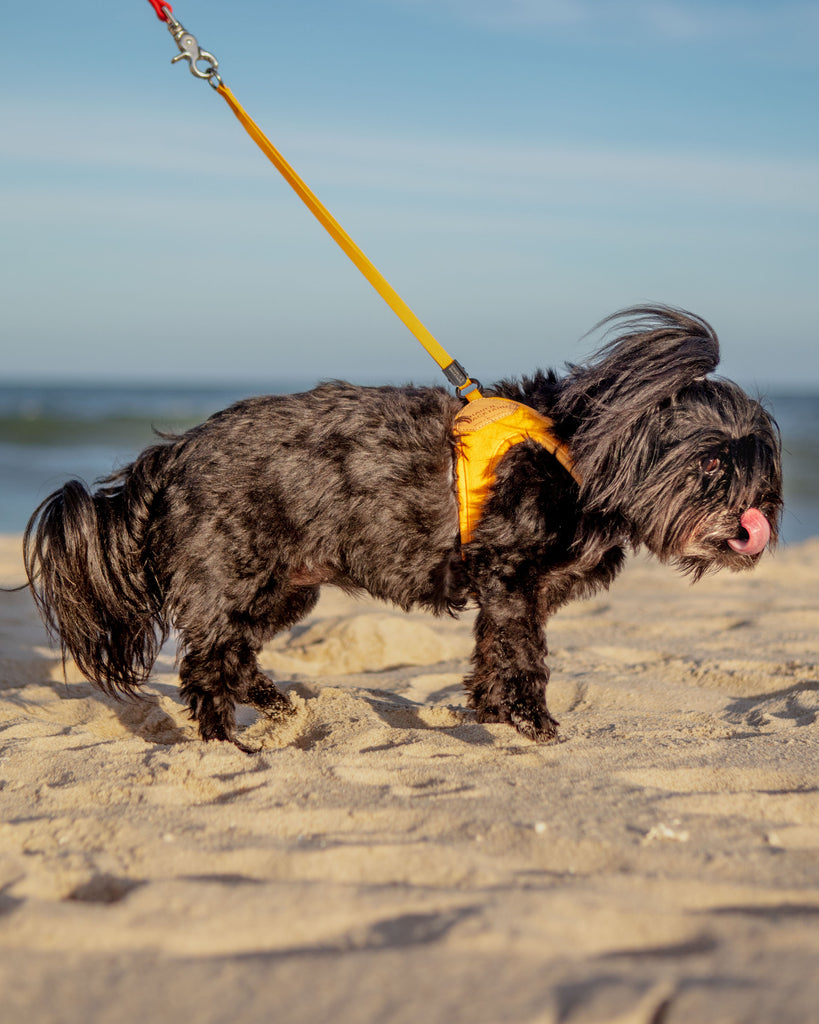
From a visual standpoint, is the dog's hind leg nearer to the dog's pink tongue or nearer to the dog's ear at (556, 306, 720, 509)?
the dog's ear at (556, 306, 720, 509)

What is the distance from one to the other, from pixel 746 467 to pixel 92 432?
24.0 metres

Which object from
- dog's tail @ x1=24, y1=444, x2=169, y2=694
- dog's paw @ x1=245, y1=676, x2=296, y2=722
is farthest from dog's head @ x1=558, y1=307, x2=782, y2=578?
dog's tail @ x1=24, y1=444, x2=169, y2=694

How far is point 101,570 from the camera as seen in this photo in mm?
3562

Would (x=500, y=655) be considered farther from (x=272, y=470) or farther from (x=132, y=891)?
(x=132, y=891)

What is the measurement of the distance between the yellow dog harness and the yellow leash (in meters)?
0.25

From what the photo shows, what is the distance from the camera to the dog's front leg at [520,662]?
337cm

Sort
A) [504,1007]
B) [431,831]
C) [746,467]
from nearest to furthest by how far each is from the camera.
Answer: [504,1007] → [431,831] → [746,467]

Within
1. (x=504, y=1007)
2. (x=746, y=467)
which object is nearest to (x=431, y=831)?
(x=504, y=1007)

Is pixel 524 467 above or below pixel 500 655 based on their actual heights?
above

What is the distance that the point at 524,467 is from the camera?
11.4 ft

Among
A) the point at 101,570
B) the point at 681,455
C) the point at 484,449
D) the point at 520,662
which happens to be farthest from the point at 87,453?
the point at 681,455

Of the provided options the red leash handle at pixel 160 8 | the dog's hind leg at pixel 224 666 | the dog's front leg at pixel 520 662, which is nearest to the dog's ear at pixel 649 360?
the dog's front leg at pixel 520 662

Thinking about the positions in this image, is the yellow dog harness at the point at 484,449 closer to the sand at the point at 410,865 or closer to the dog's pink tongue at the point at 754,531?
the dog's pink tongue at the point at 754,531

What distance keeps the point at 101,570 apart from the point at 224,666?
2.07 ft
